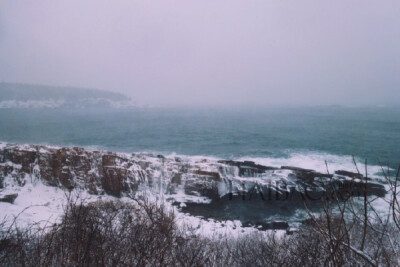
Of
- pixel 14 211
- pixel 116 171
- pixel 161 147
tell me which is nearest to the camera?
pixel 14 211

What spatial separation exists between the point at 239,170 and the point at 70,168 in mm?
17052

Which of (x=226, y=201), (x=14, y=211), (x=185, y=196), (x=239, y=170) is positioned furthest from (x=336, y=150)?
(x=14, y=211)

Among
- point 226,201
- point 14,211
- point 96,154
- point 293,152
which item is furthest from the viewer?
point 293,152

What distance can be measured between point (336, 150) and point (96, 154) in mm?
35512

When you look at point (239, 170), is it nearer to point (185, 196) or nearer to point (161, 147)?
point (185, 196)

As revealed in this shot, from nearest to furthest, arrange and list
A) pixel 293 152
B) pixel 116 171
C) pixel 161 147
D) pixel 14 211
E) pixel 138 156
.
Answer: pixel 14 211
pixel 116 171
pixel 138 156
pixel 293 152
pixel 161 147

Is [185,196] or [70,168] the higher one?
[70,168]

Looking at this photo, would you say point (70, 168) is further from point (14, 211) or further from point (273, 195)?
point (273, 195)

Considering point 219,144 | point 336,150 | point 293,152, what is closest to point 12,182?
point 219,144

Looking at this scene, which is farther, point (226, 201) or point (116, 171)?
point (116, 171)

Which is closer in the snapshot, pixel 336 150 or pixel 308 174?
pixel 308 174

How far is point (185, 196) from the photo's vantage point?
75.9 feet

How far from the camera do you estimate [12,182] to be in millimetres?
22734

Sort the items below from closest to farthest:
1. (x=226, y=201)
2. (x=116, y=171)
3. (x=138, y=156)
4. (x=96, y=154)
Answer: (x=226, y=201) < (x=116, y=171) < (x=96, y=154) < (x=138, y=156)
